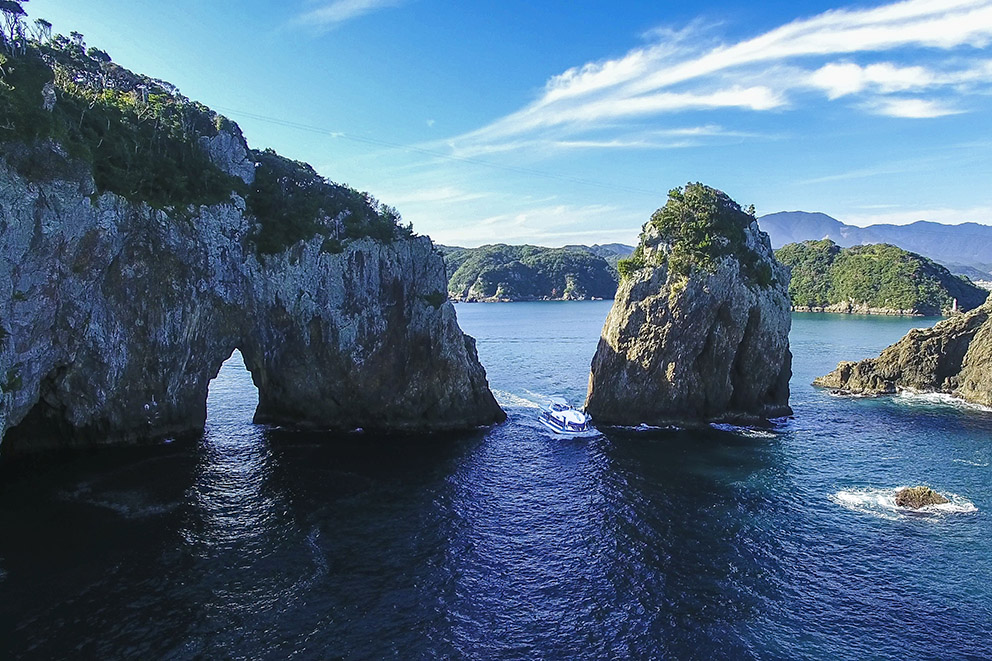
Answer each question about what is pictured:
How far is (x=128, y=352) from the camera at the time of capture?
165 feet

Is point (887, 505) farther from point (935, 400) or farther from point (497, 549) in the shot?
point (935, 400)

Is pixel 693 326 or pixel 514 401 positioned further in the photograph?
pixel 514 401

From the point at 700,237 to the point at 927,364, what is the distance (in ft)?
158

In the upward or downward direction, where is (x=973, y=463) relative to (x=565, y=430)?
downward

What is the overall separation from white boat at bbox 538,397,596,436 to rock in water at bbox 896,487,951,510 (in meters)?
27.2

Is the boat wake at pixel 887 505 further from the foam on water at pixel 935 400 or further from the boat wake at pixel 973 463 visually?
the foam on water at pixel 935 400

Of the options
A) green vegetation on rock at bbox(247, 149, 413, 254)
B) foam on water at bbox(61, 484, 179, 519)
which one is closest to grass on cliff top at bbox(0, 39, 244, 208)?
green vegetation on rock at bbox(247, 149, 413, 254)

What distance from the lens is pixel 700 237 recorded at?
6550 cm

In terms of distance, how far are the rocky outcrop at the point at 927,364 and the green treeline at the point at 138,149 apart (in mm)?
69946

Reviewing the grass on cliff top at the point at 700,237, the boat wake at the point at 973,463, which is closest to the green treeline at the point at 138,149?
the grass on cliff top at the point at 700,237

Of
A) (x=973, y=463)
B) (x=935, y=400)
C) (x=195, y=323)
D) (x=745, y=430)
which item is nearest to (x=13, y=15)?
(x=195, y=323)

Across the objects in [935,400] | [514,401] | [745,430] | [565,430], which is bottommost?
[745,430]

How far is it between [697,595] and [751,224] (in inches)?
1992

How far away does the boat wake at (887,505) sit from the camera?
4141 centimetres
